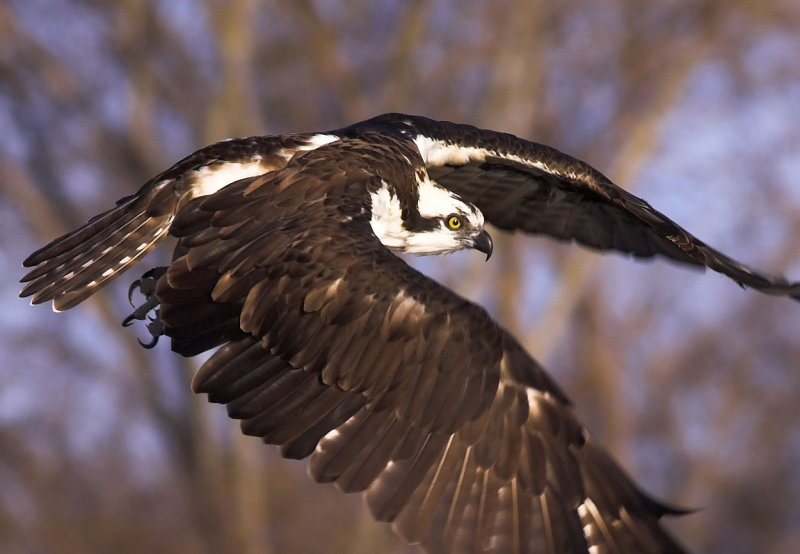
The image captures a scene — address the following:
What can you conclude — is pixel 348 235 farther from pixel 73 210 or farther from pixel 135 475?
pixel 135 475

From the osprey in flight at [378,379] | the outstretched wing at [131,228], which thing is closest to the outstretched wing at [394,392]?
the osprey in flight at [378,379]

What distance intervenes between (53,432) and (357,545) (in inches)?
189

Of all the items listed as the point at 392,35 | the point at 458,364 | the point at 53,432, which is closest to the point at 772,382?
the point at 392,35

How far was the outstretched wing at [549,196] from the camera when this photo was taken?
236 inches

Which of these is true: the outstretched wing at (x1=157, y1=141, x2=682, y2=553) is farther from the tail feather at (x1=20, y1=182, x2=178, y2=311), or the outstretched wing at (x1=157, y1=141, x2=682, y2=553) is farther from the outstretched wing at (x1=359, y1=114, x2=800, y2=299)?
the outstretched wing at (x1=359, y1=114, x2=800, y2=299)

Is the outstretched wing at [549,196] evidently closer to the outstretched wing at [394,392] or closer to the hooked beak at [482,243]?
the hooked beak at [482,243]

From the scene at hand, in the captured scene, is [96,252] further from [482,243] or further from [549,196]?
[549,196]

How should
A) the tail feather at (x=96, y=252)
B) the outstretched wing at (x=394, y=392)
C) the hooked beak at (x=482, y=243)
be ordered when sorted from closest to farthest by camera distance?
the outstretched wing at (x=394, y=392), the tail feather at (x=96, y=252), the hooked beak at (x=482, y=243)

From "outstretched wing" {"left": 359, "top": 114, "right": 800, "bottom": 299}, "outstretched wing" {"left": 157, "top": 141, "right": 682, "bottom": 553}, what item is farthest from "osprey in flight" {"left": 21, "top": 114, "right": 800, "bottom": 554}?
"outstretched wing" {"left": 359, "top": 114, "right": 800, "bottom": 299}

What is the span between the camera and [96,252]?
18.4ft

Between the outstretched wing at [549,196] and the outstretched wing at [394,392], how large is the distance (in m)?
1.26

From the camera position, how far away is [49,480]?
60.3ft

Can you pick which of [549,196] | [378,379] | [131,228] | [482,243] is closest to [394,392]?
[378,379]

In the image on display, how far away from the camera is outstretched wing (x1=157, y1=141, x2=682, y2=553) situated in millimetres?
4871
